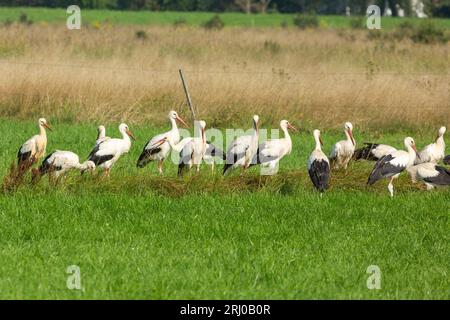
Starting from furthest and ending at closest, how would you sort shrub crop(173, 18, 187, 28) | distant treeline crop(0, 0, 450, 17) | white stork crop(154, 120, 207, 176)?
distant treeline crop(0, 0, 450, 17), shrub crop(173, 18, 187, 28), white stork crop(154, 120, 207, 176)

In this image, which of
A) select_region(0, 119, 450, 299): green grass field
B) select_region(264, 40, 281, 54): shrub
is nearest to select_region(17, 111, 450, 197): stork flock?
select_region(0, 119, 450, 299): green grass field

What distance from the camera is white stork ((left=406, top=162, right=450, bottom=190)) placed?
1279cm

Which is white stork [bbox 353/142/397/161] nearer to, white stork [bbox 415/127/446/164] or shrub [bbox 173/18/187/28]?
white stork [bbox 415/127/446/164]

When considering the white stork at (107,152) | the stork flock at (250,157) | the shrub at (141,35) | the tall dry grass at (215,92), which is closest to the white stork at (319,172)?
the stork flock at (250,157)

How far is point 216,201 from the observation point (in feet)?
38.2

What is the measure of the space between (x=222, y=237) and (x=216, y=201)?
165cm

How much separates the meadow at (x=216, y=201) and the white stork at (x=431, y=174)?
0.49 feet

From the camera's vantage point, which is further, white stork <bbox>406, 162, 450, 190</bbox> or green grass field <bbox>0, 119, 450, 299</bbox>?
white stork <bbox>406, 162, 450, 190</bbox>

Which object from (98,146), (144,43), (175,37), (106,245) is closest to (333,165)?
(98,146)

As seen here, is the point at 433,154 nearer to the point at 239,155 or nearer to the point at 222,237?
the point at 239,155

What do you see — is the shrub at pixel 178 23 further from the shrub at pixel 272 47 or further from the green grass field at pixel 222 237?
the green grass field at pixel 222 237

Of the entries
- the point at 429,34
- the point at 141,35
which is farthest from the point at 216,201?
the point at 429,34

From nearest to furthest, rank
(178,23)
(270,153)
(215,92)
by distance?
1. (270,153)
2. (215,92)
3. (178,23)
